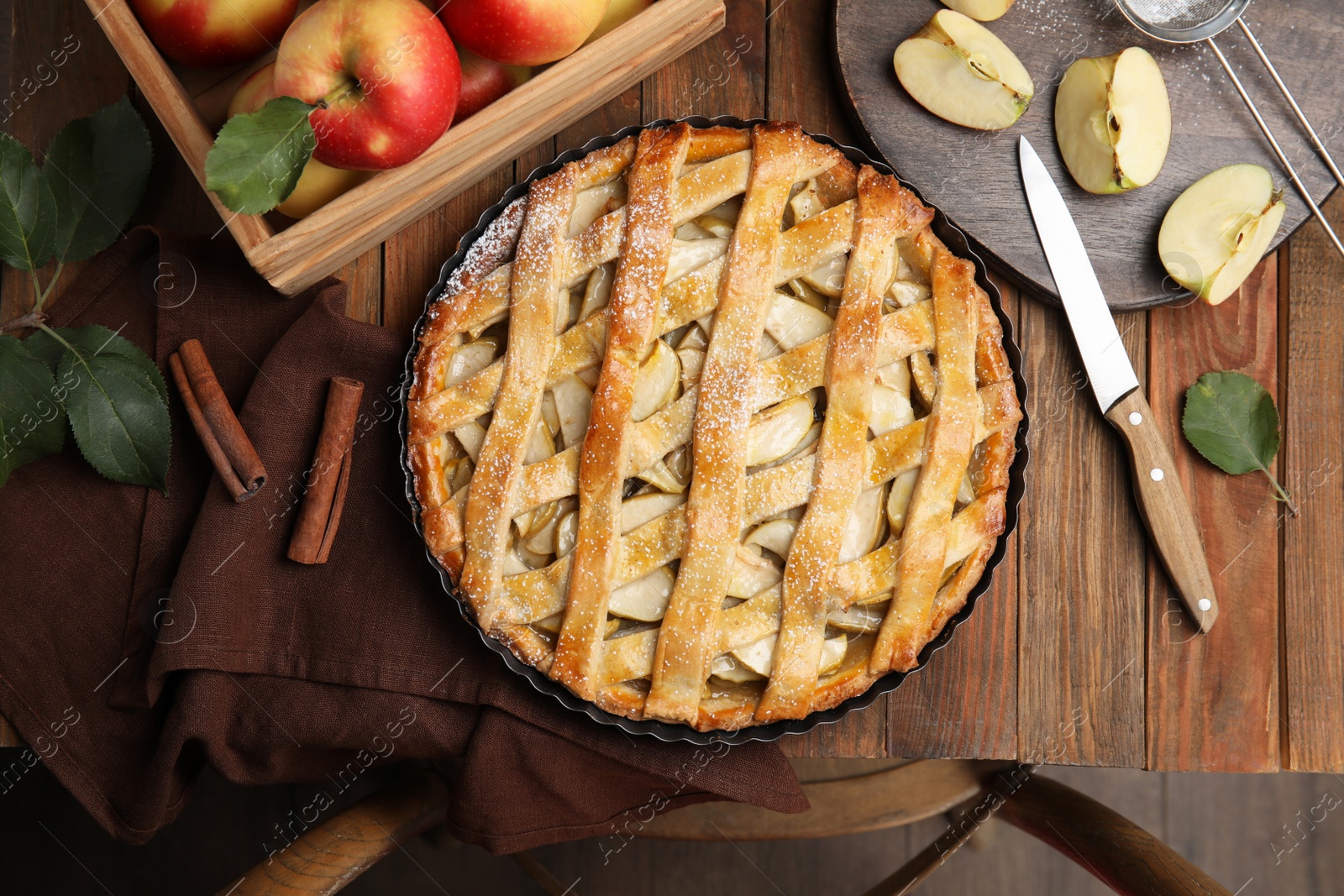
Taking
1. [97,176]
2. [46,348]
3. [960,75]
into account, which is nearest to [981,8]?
[960,75]

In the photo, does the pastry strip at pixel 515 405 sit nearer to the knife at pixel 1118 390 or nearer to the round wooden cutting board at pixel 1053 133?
the round wooden cutting board at pixel 1053 133

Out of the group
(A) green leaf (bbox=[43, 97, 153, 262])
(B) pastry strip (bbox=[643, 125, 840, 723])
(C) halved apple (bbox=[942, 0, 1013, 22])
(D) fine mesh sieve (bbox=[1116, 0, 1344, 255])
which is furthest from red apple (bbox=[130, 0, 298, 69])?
(D) fine mesh sieve (bbox=[1116, 0, 1344, 255])

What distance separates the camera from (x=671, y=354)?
1.01 m

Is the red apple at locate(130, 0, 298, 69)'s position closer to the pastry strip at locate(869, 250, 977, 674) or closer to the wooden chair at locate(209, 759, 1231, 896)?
the pastry strip at locate(869, 250, 977, 674)

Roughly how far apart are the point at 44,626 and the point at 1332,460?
5.54 ft

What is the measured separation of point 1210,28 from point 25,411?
5.07 feet

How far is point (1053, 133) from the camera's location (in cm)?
115

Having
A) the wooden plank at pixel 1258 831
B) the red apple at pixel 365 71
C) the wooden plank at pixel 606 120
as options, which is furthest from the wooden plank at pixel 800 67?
the wooden plank at pixel 1258 831

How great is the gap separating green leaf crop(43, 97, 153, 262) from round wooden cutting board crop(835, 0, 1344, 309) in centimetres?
90

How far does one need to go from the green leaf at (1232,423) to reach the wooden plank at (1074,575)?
4.2 inches

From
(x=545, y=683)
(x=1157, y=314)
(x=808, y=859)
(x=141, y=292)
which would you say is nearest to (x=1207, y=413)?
(x=1157, y=314)

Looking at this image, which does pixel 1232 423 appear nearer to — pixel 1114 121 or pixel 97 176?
pixel 1114 121

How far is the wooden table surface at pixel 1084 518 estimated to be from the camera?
1.15 m

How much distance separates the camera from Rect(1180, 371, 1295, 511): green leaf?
1167 mm
